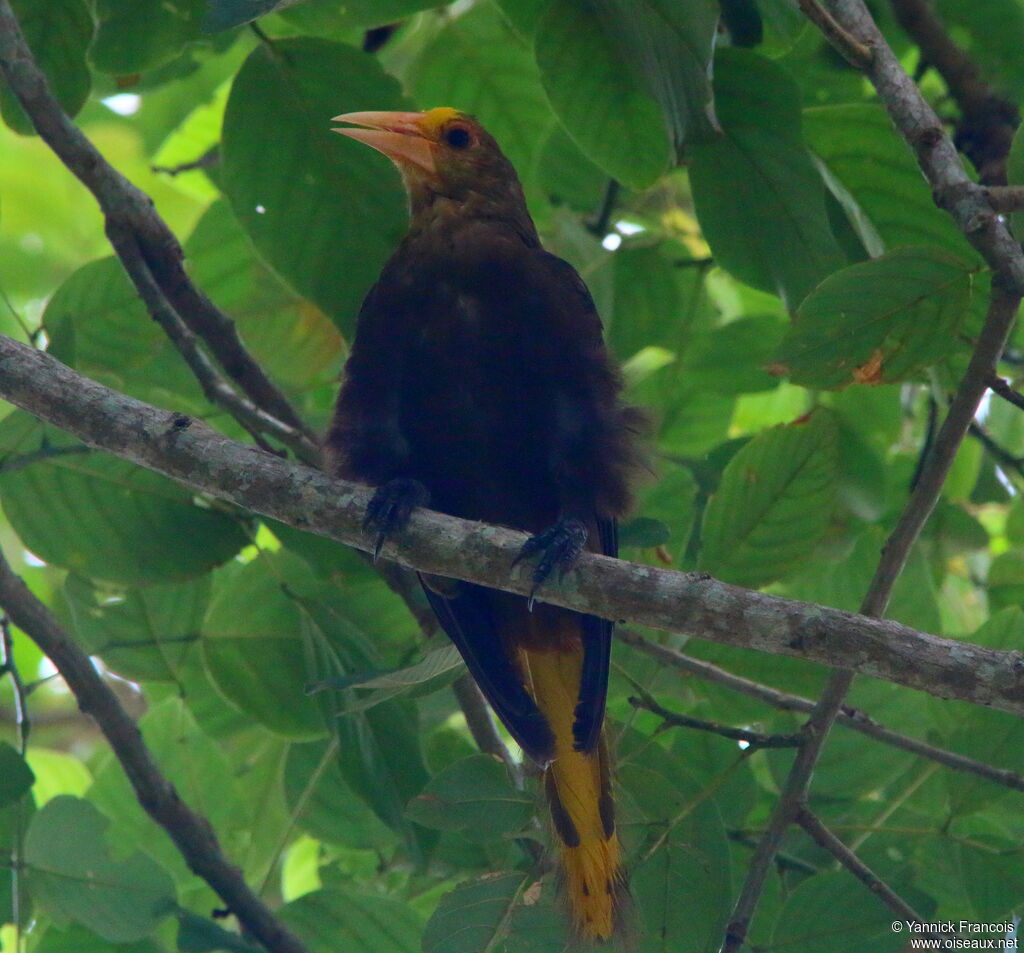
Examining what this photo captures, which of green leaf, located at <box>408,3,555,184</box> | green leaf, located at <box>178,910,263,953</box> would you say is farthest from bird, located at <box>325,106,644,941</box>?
green leaf, located at <box>178,910,263,953</box>

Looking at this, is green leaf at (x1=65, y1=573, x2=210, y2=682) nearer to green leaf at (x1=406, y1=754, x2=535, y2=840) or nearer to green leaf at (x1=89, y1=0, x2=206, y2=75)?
green leaf at (x1=406, y1=754, x2=535, y2=840)

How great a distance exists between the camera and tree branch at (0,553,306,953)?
2.86 m

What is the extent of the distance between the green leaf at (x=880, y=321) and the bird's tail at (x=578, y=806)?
Result: 34.0 inches

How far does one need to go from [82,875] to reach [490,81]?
2.45m

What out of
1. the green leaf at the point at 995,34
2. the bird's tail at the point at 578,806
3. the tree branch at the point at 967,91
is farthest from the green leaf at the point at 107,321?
the green leaf at the point at 995,34

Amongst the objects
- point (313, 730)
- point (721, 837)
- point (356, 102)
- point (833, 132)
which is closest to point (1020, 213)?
point (833, 132)

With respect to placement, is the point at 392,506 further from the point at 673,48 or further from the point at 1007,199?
the point at 1007,199

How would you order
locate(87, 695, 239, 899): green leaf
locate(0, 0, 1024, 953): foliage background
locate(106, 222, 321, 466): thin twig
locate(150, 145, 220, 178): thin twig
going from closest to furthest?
1. locate(0, 0, 1024, 953): foliage background
2. locate(106, 222, 321, 466): thin twig
3. locate(87, 695, 239, 899): green leaf
4. locate(150, 145, 220, 178): thin twig

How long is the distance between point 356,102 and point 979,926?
2349 mm

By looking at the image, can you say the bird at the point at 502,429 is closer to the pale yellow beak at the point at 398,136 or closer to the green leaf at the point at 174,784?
the pale yellow beak at the point at 398,136

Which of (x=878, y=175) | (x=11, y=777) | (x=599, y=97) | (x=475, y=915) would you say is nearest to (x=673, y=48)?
(x=599, y=97)

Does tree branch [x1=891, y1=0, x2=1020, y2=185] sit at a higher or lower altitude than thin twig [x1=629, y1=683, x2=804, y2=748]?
higher

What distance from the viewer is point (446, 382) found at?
306 centimetres

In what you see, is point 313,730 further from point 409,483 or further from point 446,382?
point 446,382
